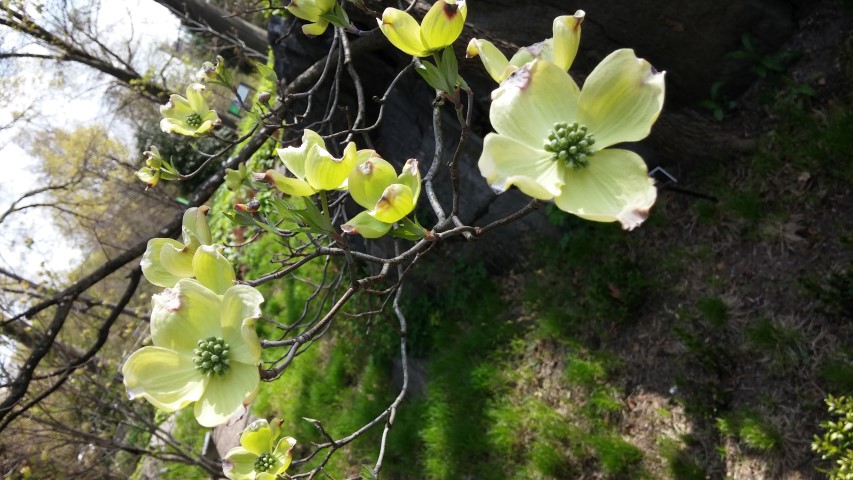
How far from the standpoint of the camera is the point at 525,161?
2.62ft

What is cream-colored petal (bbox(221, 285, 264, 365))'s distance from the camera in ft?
2.91

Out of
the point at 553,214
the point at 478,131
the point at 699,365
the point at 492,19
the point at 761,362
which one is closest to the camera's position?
the point at 761,362

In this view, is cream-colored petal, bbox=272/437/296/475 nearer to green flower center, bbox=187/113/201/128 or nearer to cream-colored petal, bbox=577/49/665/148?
cream-colored petal, bbox=577/49/665/148

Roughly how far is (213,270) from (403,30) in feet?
1.66

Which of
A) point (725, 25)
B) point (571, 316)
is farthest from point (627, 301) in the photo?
point (725, 25)

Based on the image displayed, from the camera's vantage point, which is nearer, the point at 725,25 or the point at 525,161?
the point at 525,161

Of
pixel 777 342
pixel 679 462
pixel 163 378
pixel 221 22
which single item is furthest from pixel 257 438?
pixel 221 22

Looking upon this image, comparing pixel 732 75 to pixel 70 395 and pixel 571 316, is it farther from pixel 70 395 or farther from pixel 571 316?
pixel 70 395

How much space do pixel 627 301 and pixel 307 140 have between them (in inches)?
82.2

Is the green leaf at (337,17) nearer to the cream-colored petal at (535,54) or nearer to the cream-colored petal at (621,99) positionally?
the cream-colored petal at (535,54)

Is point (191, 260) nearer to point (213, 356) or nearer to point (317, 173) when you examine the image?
point (213, 356)

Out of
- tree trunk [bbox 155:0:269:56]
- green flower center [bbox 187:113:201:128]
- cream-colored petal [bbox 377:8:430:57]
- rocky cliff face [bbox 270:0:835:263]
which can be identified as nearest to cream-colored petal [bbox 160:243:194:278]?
cream-colored petal [bbox 377:8:430:57]

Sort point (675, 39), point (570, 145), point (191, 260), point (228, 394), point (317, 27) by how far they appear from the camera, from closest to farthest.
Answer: point (570, 145), point (228, 394), point (191, 260), point (317, 27), point (675, 39)

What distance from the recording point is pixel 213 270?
962 millimetres
